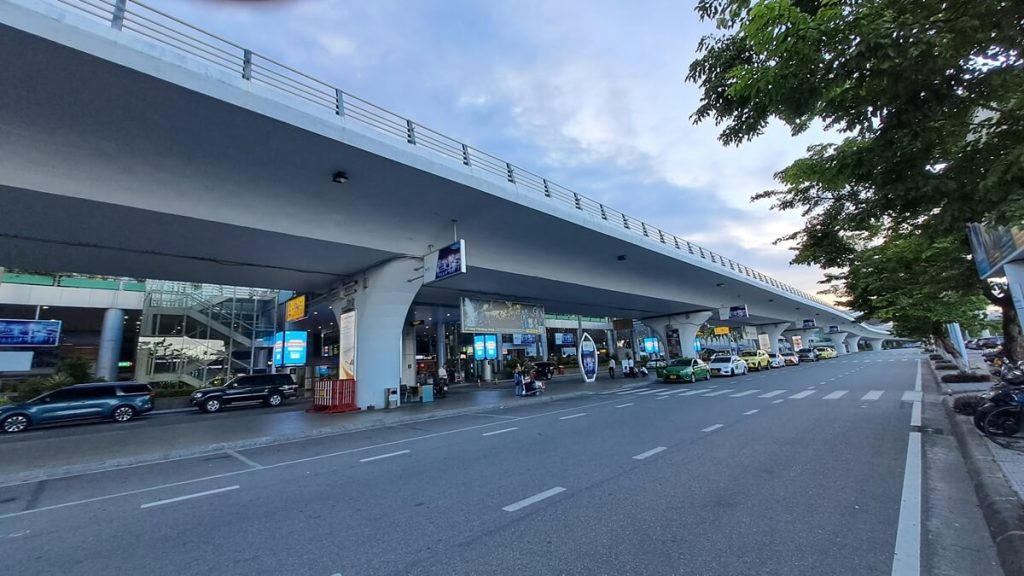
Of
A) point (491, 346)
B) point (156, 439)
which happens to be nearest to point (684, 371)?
point (491, 346)

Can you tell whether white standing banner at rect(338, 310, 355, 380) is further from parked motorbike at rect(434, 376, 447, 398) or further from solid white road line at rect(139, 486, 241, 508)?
solid white road line at rect(139, 486, 241, 508)

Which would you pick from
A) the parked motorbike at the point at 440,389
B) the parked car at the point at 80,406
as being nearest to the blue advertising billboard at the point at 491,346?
the parked motorbike at the point at 440,389

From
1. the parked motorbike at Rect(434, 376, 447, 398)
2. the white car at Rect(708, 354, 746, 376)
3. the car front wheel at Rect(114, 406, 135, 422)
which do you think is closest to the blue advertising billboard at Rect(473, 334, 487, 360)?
the parked motorbike at Rect(434, 376, 447, 398)

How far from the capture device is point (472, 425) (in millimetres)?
13117

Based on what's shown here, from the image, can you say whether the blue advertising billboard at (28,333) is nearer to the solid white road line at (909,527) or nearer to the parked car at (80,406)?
the parked car at (80,406)

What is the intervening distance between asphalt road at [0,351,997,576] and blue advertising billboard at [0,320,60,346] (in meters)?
27.3

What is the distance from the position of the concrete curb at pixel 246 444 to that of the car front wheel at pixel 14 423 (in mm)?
10888

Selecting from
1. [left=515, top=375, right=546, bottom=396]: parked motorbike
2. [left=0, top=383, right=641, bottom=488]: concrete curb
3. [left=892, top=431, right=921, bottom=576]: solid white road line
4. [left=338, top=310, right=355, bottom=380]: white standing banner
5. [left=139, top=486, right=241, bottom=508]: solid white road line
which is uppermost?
[left=338, top=310, right=355, bottom=380]: white standing banner

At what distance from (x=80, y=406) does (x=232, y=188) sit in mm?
13290

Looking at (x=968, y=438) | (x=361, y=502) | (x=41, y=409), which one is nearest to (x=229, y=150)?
(x=361, y=502)

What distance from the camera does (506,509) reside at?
528 centimetres

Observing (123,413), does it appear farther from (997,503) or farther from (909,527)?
(997,503)

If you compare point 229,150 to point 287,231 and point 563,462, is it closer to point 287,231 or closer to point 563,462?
point 287,231

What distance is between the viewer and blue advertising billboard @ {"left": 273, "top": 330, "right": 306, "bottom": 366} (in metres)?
27.4
